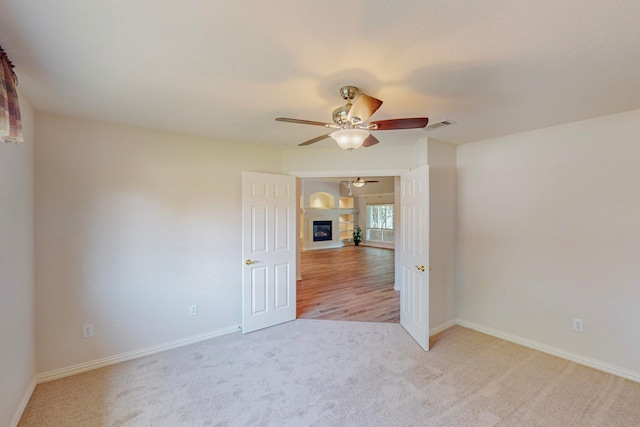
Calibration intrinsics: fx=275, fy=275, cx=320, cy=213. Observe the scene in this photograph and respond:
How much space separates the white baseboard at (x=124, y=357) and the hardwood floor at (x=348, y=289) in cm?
127

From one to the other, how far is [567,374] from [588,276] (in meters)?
1.00

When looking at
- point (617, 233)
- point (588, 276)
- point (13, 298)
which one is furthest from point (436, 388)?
point (13, 298)

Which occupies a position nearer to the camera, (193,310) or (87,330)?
(87,330)

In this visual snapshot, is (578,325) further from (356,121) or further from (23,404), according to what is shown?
(23,404)

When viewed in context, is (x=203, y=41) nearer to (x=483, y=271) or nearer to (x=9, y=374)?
(x=9, y=374)

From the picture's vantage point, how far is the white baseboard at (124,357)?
8.53 ft

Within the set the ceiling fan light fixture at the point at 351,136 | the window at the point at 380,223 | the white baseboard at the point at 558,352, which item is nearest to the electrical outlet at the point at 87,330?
the ceiling fan light fixture at the point at 351,136

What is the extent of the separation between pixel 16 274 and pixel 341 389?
9.08ft

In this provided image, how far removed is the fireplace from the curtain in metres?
9.88

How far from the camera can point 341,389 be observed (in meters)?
2.43

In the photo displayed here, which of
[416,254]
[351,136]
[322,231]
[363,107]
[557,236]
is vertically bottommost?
[322,231]

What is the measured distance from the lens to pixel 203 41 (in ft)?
4.99

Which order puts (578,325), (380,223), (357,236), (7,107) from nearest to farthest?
(7,107) < (578,325) < (380,223) < (357,236)

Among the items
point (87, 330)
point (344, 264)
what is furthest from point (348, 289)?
point (87, 330)
